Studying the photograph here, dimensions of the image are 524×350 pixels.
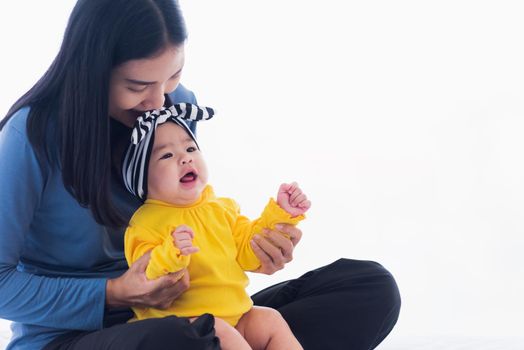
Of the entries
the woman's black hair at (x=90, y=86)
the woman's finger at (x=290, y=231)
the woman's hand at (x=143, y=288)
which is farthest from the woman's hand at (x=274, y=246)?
the woman's black hair at (x=90, y=86)

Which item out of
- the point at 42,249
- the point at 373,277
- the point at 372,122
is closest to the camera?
the point at 42,249

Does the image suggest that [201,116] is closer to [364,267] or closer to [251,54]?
[364,267]

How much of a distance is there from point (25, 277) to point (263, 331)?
41cm

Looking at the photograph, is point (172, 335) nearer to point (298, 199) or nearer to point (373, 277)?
point (298, 199)

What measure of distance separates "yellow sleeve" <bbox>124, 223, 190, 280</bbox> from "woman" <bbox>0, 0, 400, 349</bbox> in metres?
0.03

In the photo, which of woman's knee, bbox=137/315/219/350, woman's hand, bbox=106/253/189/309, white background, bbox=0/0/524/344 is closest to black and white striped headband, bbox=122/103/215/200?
woman's hand, bbox=106/253/189/309

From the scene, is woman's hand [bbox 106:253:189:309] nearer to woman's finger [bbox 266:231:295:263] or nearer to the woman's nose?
woman's finger [bbox 266:231:295:263]

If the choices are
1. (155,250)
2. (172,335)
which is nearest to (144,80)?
(155,250)

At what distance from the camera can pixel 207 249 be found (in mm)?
1521

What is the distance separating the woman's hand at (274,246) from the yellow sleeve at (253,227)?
0.01 metres

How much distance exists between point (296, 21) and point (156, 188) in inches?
55.4

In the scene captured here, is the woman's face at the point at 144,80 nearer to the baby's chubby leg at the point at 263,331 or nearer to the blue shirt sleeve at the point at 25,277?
the blue shirt sleeve at the point at 25,277

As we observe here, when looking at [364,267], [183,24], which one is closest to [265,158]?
[364,267]

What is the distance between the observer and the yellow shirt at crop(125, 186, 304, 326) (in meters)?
1.51
